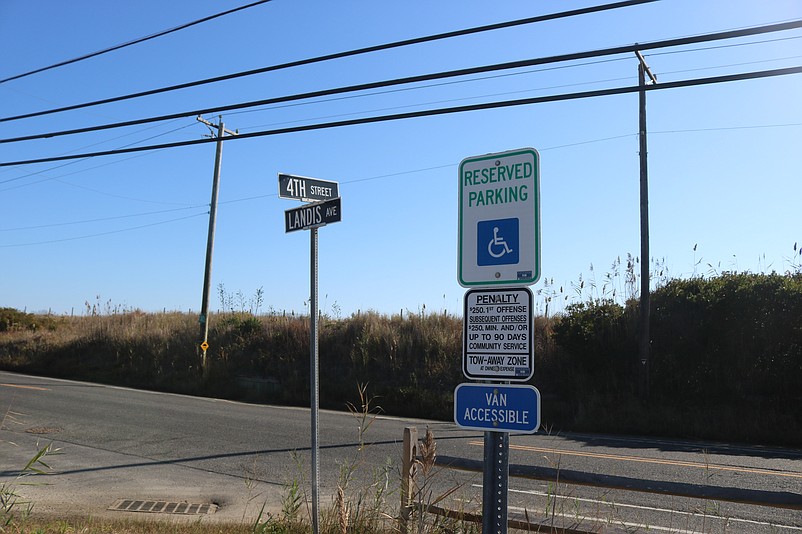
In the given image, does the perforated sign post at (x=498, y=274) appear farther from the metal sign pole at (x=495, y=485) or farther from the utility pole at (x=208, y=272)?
the utility pole at (x=208, y=272)

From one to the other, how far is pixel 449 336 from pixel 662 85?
12349mm

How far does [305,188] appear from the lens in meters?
5.07

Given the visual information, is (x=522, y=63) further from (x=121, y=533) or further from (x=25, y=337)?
(x=25, y=337)

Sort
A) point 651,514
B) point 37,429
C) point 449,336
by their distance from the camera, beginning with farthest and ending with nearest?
point 449,336 → point 37,429 → point 651,514

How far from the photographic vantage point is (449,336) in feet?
62.4

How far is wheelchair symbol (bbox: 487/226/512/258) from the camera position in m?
3.12

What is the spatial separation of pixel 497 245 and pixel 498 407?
29.9 inches

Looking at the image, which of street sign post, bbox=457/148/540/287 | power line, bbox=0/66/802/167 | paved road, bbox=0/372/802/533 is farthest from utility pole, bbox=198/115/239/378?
street sign post, bbox=457/148/540/287

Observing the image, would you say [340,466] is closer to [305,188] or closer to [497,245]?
[305,188]

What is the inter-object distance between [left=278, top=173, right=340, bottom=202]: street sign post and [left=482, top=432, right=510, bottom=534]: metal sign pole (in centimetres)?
264

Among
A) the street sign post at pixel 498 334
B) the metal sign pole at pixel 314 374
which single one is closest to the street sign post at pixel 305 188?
the metal sign pole at pixel 314 374

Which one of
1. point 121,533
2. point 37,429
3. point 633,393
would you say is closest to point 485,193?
point 121,533

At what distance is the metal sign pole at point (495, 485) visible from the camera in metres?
2.99

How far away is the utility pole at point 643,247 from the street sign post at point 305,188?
483 inches
